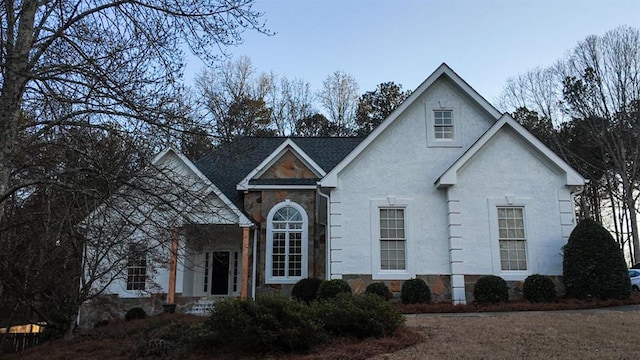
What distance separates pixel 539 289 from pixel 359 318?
7621 millimetres

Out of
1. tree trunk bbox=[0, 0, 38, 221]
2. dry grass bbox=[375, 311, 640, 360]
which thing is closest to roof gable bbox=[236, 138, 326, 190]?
dry grass bbox=[375, 311, 640, 360]

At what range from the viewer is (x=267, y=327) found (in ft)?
28.9

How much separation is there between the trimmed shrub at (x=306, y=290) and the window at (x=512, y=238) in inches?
214

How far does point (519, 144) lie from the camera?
16312mm

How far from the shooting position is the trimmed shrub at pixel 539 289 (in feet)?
48.0

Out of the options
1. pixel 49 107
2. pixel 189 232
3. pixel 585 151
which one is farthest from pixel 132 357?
pixel 585 151

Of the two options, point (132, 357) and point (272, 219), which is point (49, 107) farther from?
point (272, 219)

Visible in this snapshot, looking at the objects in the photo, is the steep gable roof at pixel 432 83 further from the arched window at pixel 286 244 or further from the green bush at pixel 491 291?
the green bush at pixel 491 291

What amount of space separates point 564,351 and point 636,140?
25001 millimetres

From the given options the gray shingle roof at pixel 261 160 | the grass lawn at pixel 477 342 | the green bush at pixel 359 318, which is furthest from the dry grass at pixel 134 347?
the gray shingle roof at pixel 261 160

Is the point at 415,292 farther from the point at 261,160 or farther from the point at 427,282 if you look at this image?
the point at 261,160

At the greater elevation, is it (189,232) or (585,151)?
(585,151)

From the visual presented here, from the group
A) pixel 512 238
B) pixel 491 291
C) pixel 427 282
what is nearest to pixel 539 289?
pixel 491 291

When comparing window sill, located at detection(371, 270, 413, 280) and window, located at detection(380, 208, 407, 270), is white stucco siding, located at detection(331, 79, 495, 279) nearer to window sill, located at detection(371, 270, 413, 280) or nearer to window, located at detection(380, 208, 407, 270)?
window sill, located at detection(371, 270, 413, 280)
